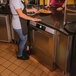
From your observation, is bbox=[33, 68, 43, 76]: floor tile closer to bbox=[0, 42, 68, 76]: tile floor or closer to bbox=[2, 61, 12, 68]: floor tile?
bbox=[0, 42, 68, 76]: tile floor

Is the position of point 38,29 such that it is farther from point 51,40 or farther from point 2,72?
point 2,72

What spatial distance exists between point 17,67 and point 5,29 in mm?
989

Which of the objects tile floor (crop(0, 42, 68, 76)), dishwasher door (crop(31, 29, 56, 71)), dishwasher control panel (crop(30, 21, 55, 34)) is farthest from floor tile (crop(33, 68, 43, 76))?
dishwasher control panel (crop(30, 21, 55, 34))

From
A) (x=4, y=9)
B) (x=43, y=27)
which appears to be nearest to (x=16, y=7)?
(x=43, y=27)

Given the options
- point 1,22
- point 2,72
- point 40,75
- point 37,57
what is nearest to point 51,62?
point 40,75

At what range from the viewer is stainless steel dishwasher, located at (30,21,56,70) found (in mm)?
1660

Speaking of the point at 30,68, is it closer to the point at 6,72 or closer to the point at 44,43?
the point at 6,72

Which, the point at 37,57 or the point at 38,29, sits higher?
the point at 38,29

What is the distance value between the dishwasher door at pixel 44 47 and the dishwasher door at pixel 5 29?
81 cm

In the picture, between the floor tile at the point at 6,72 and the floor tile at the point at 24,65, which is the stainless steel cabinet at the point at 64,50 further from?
the floor tile at the point at 6,72

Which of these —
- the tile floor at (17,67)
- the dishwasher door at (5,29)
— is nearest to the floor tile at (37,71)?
the tile floor at (17,67)

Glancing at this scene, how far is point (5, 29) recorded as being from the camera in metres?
A: 2.64

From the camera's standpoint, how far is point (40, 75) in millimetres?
1823

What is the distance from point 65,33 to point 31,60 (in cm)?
104
